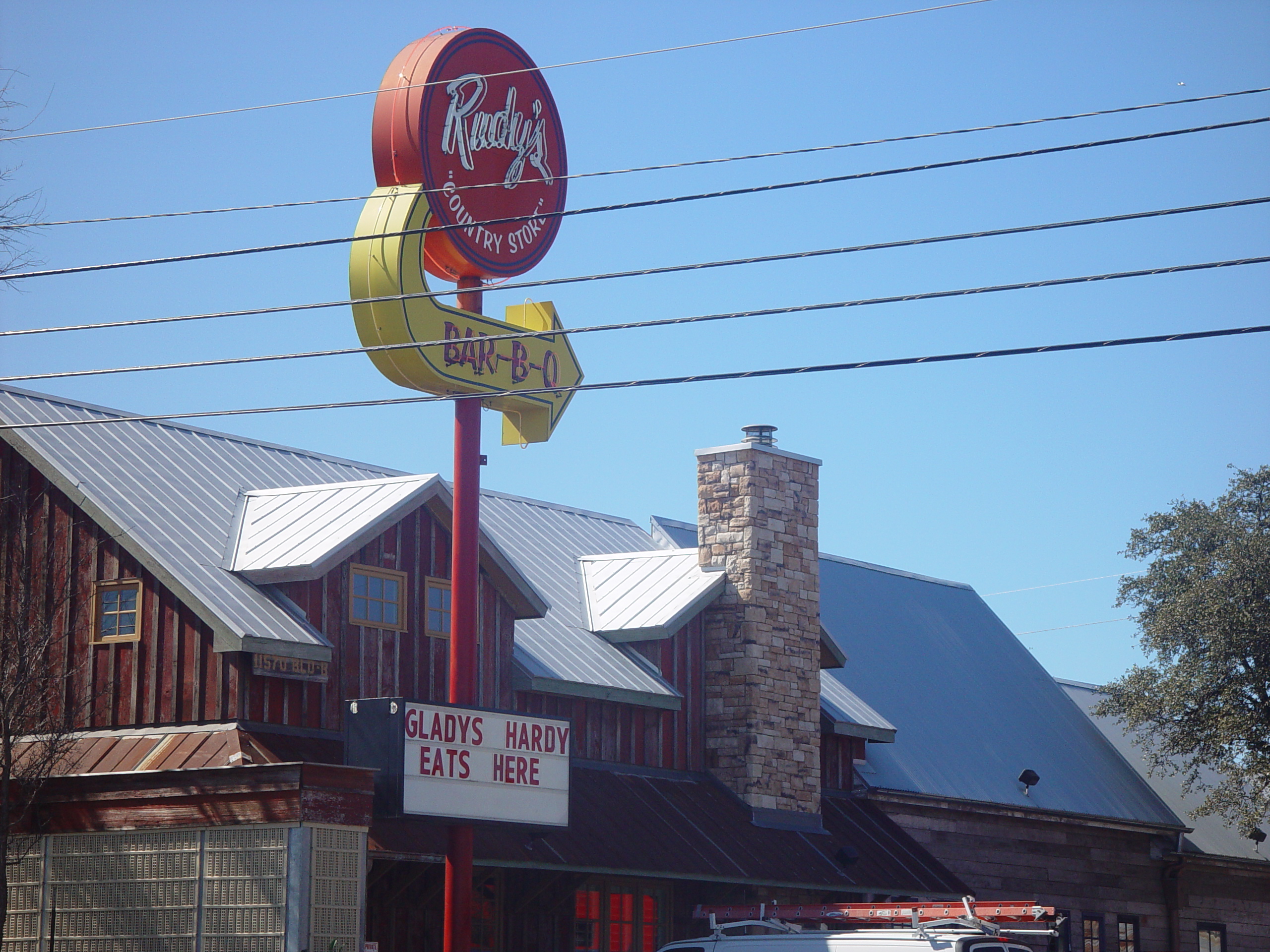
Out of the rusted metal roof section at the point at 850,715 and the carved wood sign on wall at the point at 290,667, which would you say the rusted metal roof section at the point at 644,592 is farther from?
the carved wood sign on wall at the point at 290,667

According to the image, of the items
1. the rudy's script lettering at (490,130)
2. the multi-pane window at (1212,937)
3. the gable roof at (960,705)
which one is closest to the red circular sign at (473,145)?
the rudy's script lettering at (490,130)

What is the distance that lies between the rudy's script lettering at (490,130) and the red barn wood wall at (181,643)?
16.0 feet

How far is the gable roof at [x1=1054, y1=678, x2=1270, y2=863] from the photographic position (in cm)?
3591

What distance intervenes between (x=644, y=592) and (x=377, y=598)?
6.56 metres

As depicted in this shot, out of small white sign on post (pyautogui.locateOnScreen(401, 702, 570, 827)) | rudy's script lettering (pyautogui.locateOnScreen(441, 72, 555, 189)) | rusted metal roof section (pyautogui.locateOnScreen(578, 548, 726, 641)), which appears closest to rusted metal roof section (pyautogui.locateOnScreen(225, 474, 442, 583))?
small white sign on post (pyautogui.locateOnScreen(401, 702, 570, 827))

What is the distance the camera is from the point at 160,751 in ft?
64.7

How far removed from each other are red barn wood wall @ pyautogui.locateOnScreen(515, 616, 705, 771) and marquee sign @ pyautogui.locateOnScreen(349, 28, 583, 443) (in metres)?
4.18

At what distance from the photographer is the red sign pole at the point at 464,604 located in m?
20.0

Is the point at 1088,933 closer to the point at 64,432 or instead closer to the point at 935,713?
Answer: the point at 935,713

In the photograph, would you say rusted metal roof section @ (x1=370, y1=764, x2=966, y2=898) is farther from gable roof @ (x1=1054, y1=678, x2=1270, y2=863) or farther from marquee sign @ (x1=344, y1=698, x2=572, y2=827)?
gable roof @ (x1=1054, y1=678, x2=1270, y2=863)

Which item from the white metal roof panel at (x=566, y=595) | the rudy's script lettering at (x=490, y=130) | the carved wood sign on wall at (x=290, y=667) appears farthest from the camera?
the white metal roof panel at (x=566, y=595)

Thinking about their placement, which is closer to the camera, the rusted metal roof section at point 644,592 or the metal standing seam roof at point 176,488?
the metal standing seam roof at point 176,488

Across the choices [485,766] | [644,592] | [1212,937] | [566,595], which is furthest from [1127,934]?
[485,766]

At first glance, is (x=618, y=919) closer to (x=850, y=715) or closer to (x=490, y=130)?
(x=850, y=715)
